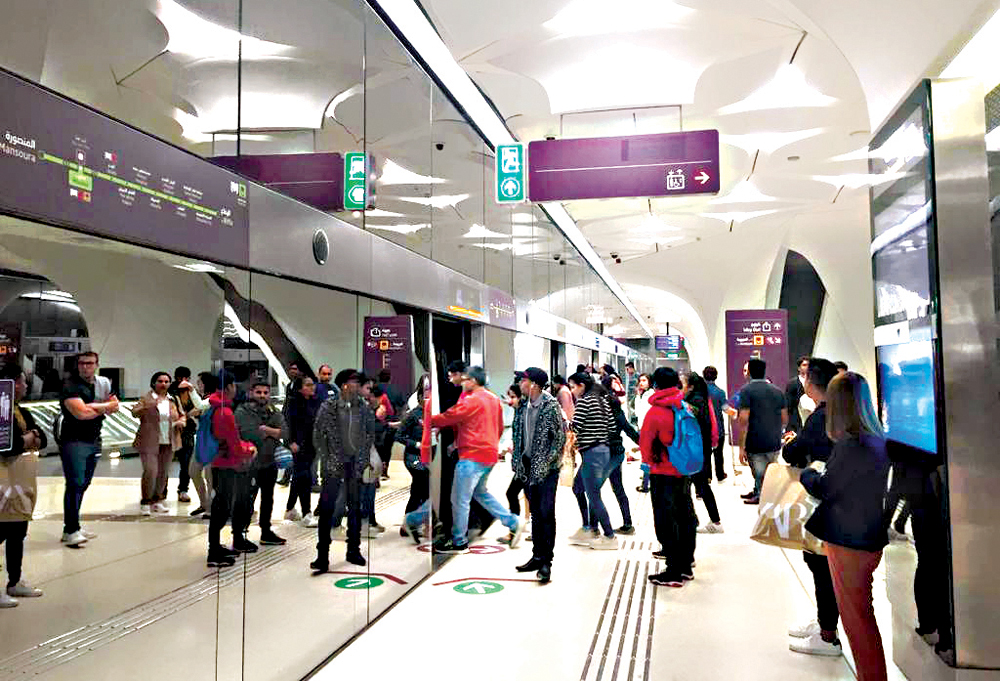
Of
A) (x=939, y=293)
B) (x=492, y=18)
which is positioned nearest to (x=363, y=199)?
(x=492, y=18)

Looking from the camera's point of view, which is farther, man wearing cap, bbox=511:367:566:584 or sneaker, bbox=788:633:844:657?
man wearing cap, bbox=511:367:566:584

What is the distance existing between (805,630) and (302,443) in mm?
2802

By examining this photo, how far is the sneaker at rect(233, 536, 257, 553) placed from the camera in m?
2.75

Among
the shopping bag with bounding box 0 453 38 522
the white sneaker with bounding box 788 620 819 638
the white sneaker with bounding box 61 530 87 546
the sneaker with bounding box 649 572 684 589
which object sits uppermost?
the shopping bag with bounding box 0 453 38 522

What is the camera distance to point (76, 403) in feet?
6.43

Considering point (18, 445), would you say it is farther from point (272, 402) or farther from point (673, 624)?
point (673, 624)

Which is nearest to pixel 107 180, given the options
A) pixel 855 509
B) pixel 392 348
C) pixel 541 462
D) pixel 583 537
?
pixel 392 348

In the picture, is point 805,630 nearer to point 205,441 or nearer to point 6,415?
point 205,441

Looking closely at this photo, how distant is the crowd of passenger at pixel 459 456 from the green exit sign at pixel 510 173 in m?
1.98

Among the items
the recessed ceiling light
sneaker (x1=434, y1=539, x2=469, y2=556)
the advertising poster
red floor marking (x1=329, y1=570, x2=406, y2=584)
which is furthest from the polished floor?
the advertising poster

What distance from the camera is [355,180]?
3.91 m

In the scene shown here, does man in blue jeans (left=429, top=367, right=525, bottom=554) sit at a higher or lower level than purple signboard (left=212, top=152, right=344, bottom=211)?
lower

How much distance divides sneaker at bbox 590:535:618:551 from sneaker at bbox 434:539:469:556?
1.10 meters

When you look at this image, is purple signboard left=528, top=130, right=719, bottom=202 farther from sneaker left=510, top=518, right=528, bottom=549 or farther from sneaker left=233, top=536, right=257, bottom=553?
sneaker left=233, top=536, right=257, bottom=553
